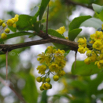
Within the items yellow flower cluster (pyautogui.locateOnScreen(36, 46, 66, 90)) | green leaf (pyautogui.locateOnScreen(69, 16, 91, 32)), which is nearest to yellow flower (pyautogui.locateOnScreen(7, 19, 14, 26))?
yellow flower cluster (pyautogui.locateOnScreen(36, 46, 66, 90))

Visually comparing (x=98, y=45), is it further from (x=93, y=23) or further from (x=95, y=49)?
(x=93, y=23)

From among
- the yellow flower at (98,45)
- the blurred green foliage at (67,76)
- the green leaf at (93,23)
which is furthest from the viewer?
the green leaf at (93,23)

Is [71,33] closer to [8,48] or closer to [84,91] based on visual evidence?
[8,48]

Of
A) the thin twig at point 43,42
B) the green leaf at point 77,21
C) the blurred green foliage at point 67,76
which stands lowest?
the blurred green foliage at point 67,76

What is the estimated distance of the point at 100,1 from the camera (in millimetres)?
2148

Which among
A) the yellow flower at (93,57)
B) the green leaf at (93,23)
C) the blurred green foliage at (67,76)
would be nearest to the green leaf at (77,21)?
the blurred green foliage at (67,76)

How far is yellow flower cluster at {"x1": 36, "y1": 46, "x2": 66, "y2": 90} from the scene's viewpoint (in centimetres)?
86

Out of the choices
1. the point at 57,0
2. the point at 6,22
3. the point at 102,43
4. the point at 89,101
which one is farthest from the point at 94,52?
the point at 57,0

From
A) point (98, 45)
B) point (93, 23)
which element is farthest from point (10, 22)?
point (93, 23)

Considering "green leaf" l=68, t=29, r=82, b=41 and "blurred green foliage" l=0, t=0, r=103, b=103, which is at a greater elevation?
"green leaf" l=68, t=29, r=82, b=41

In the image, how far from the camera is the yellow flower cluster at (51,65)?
0.86 meters

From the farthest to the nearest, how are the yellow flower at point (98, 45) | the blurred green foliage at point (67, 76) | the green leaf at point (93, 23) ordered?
the green leaf at point (93, 23) → the blurred green foliage at point (67, 76) → the yellow flower at point (98, 45)

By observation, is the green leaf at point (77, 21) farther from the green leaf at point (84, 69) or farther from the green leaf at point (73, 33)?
the green leaf at point (84, 69)

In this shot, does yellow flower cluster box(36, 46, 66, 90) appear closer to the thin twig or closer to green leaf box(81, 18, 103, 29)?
the thin twig
